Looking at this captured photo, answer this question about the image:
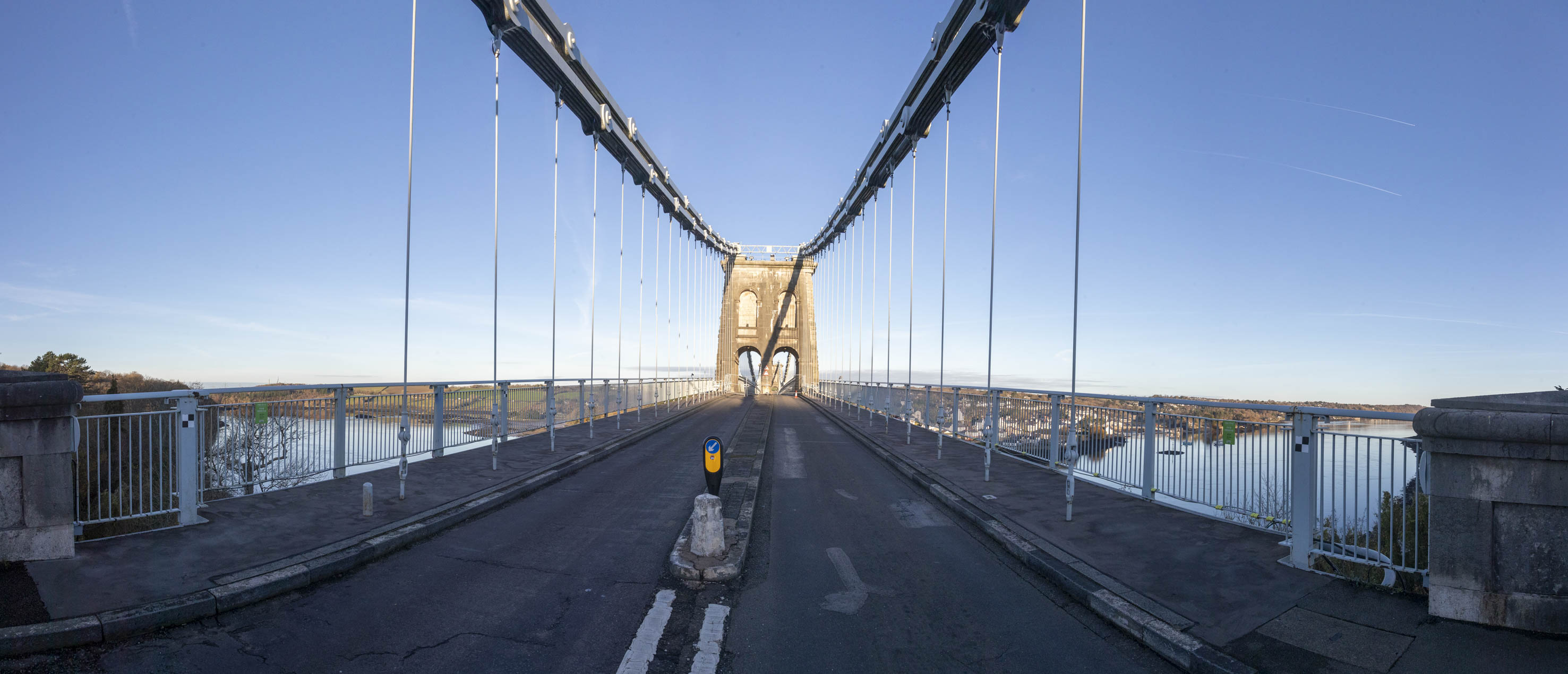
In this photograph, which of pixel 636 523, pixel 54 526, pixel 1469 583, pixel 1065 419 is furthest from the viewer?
pixel 1065 419

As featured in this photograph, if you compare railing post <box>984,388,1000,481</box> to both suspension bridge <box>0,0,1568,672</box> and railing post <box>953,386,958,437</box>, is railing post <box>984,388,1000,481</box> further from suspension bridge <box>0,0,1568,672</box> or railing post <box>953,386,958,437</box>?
railing post <box>953,386,958,437</box>

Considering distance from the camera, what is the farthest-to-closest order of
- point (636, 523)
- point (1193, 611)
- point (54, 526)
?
point (636, 523)
point (54, 526)
point (1193, 611)

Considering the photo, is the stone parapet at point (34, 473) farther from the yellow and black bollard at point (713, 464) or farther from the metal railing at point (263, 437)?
the yellow and black bollard at point (713, 464)

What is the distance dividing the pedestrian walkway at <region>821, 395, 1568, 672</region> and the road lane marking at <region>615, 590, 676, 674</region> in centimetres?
342

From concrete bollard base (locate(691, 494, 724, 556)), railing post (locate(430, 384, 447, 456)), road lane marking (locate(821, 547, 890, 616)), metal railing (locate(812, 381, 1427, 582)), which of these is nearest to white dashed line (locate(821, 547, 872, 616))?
road lane marking (locate(821, 547, 890, 616))

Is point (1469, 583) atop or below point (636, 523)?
atop

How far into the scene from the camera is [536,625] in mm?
4582

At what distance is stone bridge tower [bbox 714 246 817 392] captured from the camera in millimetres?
74500

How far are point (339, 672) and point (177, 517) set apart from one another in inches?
187

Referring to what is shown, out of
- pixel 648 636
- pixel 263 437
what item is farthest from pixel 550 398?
pixel 648 636

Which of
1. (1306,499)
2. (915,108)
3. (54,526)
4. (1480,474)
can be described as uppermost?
(915,108)

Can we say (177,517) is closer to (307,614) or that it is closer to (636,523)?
(307,614)

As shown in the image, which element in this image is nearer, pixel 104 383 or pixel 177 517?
pixel 177 517

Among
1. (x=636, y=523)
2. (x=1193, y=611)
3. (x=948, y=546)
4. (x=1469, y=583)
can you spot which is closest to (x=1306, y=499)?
(x=1469, y=583)
